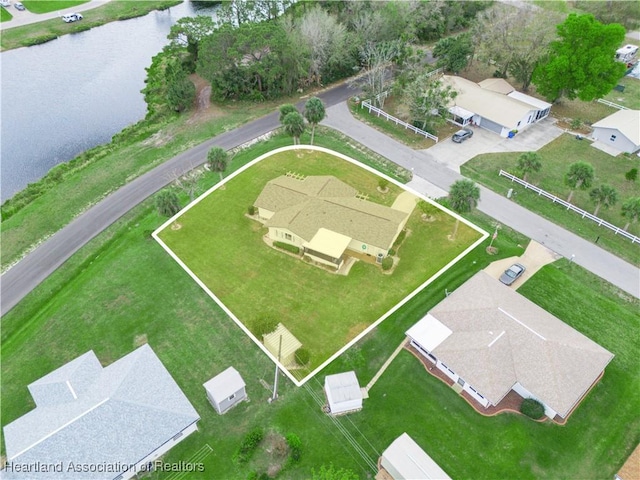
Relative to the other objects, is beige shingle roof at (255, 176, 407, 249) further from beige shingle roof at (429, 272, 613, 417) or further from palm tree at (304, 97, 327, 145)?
palm tree at (304, 97, 327, 145)

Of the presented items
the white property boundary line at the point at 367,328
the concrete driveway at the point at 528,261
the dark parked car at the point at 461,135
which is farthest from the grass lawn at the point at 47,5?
the concrete driveway at the point at 528,261

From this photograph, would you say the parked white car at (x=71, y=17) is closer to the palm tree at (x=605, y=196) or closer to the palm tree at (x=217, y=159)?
the palm tree at (x=217, y=159)

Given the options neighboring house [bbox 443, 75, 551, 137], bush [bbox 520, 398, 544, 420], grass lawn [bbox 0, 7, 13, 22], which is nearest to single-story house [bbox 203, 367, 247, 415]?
bush [bbox 520, 398, 544, 420]

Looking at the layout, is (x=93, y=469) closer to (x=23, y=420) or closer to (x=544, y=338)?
(x=23, y=420)

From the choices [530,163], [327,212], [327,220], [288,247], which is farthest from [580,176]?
[288,247]

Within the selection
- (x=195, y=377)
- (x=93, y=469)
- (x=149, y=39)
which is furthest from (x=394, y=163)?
(x=149, y=39)
